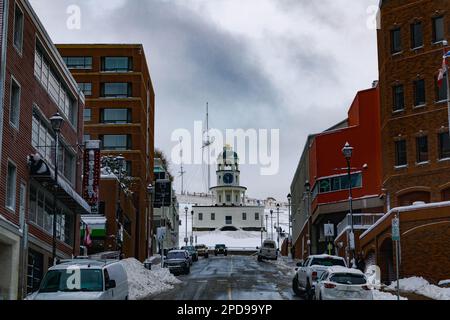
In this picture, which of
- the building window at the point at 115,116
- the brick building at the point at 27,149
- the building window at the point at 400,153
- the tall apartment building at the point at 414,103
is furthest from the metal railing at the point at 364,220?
the building window at the point at 115,116

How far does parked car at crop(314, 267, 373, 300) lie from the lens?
87.0 ft

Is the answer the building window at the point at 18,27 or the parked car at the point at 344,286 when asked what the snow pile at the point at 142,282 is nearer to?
the parked car at the point at 344,286

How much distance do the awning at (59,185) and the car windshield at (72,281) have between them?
14423 mm

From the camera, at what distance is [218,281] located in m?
45.8

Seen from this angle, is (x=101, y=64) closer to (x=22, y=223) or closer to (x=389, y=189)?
(x=389, y=189)

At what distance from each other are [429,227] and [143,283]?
15.1 metres

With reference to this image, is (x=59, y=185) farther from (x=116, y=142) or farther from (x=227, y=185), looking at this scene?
(x=227, y=185)

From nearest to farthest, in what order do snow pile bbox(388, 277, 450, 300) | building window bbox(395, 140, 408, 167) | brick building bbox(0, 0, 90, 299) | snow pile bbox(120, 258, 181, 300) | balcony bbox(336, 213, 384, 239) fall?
brick building bbox(0, 0, 90, 299) → snow pile bbox(388, 277, 450, 300) → snow pile bbox(120, 258, 181, 300) → building window bbox(395, 140, 408, 167) → balcony bbox(336, 213, 384, 239)

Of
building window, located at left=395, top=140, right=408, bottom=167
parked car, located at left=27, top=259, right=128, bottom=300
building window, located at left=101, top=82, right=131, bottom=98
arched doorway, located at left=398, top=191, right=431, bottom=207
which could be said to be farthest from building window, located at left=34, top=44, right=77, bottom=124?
building window, located at left=101, top=82, right=131, bottom=98

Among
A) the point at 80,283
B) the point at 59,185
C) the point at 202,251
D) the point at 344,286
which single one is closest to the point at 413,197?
the point at 59,185

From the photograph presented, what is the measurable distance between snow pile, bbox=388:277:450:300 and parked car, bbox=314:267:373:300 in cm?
608

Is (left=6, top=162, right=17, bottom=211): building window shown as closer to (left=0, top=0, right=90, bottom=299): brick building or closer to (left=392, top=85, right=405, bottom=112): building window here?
(left=0, top=0, right=90, bottom=299): brick building

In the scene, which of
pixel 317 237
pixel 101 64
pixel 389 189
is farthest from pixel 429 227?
pixel 101 64

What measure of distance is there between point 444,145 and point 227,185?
12716 cm
